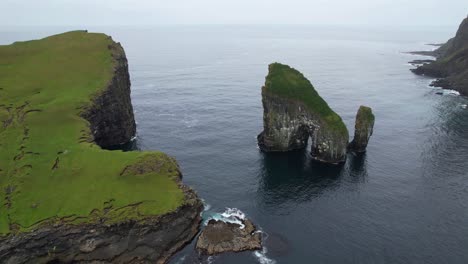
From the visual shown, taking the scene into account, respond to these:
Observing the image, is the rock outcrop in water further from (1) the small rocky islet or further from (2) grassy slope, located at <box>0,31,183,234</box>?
(2) grassy slope, located at <box>0,31,183,234</box>

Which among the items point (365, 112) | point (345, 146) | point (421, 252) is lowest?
point (421, 252)

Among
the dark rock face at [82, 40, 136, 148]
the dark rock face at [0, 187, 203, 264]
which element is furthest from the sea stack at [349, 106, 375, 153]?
the dark rock face at [82, 40, 136, 148]

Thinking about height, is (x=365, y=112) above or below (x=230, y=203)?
above

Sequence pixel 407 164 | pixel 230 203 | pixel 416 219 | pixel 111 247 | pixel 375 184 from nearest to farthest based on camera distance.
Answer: pixel 111 247, pixel 416 219, pixel 230 203, pixel 375 184, pixel 407 164

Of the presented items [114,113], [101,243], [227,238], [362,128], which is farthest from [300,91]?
[101,243]

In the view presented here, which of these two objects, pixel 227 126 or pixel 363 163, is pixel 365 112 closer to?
pixel 363 163

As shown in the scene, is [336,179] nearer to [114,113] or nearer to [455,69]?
[114,113]

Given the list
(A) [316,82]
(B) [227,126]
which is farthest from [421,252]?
(A) [316,82]

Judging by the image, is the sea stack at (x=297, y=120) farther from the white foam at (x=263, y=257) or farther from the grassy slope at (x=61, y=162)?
the white foam at (x=263, y=257)
